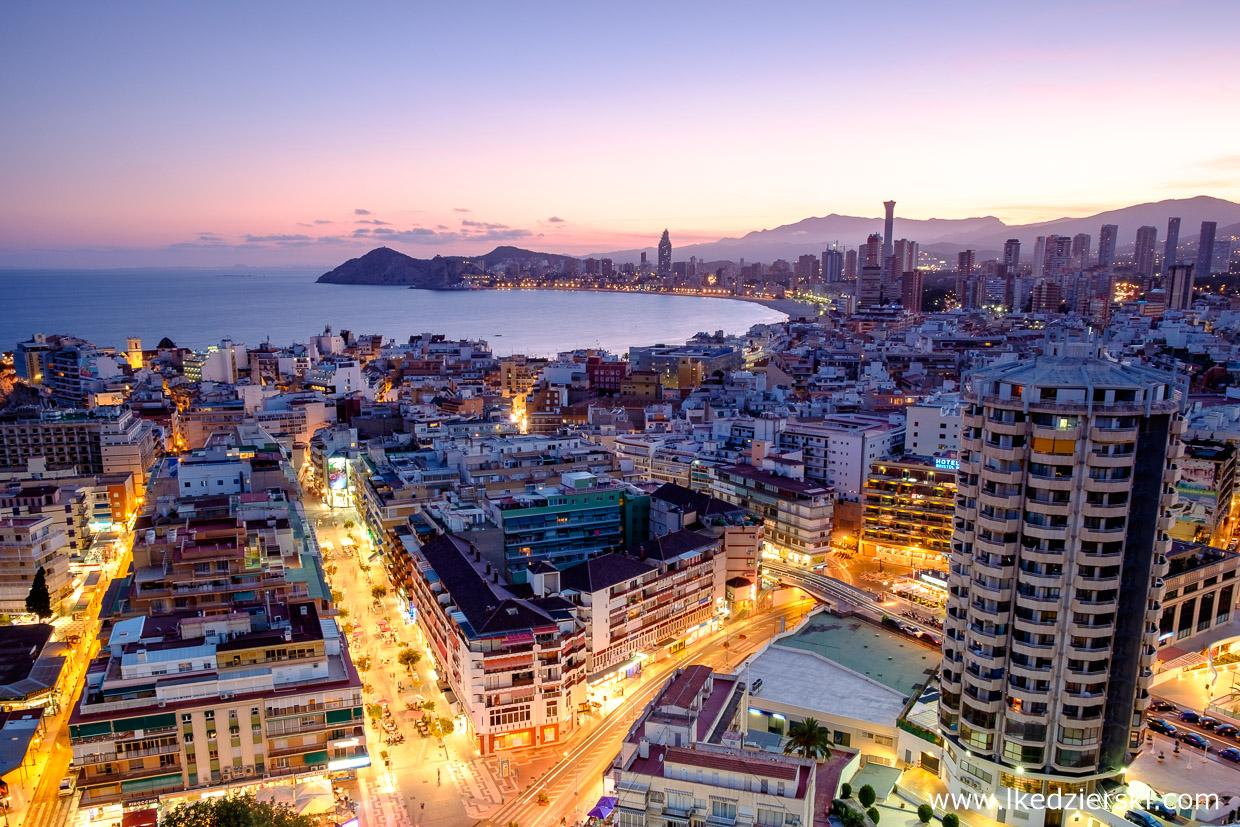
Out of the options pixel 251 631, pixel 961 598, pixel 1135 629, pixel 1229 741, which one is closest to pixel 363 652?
pixel 251 631

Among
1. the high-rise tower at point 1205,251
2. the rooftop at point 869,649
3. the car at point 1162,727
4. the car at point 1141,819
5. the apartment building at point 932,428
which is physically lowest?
the car at point 1162,727

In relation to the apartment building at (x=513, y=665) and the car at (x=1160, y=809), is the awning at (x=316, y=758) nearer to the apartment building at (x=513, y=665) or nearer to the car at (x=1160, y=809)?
the apartment building at (x=513, y=665)

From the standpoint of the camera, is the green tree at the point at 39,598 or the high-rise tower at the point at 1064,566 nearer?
the high-rise tower at the point at 1064,566

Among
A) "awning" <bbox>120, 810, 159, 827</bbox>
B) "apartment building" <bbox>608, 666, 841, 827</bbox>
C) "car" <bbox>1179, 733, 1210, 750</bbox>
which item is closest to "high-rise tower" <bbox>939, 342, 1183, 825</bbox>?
"car" <bbox>1179, 733, 1210, 750</bbox>

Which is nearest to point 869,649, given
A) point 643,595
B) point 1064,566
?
point 643,595

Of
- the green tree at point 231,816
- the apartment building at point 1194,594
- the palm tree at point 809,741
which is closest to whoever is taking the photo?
the green tree at point 231,816

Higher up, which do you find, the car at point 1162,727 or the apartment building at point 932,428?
the apartment building at point 932,428

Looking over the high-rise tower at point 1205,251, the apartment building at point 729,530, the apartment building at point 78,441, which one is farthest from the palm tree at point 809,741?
the high-rise tower at point 1205,251

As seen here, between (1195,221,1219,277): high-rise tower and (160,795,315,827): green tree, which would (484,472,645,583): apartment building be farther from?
(1195,221,1219,277): high-rise tower
